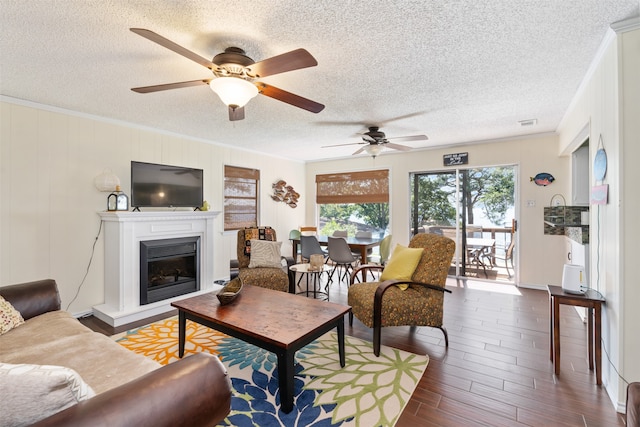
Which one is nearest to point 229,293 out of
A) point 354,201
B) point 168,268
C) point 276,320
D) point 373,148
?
point 276,320

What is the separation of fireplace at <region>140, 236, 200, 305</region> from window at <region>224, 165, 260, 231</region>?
3.71ft

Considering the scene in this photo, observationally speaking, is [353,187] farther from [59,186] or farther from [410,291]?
[59,186]

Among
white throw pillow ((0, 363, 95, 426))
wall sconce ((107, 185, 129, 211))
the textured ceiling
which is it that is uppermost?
the textured ceiling

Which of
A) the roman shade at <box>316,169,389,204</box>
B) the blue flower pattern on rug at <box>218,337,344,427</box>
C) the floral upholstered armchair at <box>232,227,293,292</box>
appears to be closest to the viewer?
the blue flower pattern on rug at <box>218,337,344,427</box>

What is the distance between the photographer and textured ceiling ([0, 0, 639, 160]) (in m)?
1.71

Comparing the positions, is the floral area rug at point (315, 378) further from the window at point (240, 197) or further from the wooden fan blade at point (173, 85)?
the window at point (240, 197)

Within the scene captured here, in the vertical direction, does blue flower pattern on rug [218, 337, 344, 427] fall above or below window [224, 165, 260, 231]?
below

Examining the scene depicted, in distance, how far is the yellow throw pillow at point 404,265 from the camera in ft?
9.41

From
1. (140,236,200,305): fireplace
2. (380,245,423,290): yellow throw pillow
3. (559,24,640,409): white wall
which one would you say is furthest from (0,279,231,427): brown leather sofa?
(140,236,200,305): fireplace

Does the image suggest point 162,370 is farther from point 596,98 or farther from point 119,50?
point 596,98

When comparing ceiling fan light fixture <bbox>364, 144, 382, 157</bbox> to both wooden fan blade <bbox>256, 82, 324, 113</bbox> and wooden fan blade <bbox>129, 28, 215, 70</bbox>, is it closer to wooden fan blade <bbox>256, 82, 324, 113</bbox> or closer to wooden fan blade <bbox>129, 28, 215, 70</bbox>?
wooden fan blade <bbox>256, 82, 324, 113</bbox>

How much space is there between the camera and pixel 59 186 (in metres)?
3.34

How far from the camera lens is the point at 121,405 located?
36.2 inches

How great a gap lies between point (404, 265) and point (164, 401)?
2373mm
